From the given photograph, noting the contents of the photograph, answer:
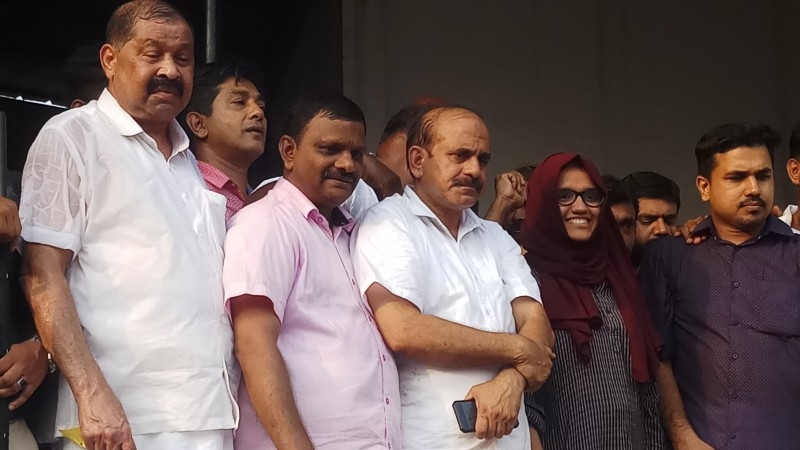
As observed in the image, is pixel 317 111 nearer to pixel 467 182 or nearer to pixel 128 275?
pixel 467 182

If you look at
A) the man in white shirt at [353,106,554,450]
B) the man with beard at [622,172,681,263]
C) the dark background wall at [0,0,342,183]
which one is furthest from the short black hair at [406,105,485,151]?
the dark background wall at [0,0,342,183]

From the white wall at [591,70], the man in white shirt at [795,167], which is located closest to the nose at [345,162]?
the man in white shirt at [795,167]

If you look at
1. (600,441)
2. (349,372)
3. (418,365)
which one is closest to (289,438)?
(349,372)

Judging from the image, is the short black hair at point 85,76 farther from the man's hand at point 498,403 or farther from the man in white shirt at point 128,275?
the man's hand at point 498,403

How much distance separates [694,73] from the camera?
5738mm

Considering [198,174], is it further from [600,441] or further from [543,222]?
[600,441]

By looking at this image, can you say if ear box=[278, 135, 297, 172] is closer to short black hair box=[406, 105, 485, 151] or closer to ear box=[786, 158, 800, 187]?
short black hair box=[406, 105, 485, 151]

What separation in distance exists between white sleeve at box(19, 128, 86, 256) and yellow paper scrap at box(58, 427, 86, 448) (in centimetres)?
36

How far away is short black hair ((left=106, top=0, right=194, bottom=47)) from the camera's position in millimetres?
2535

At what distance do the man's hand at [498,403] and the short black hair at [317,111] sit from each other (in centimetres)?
73

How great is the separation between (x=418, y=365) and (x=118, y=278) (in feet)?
2.52

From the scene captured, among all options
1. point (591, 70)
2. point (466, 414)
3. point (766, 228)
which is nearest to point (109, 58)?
point (466, 414)

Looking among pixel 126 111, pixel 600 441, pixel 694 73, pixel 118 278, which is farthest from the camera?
pixel 694 73

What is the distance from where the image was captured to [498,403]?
2.66 metres
